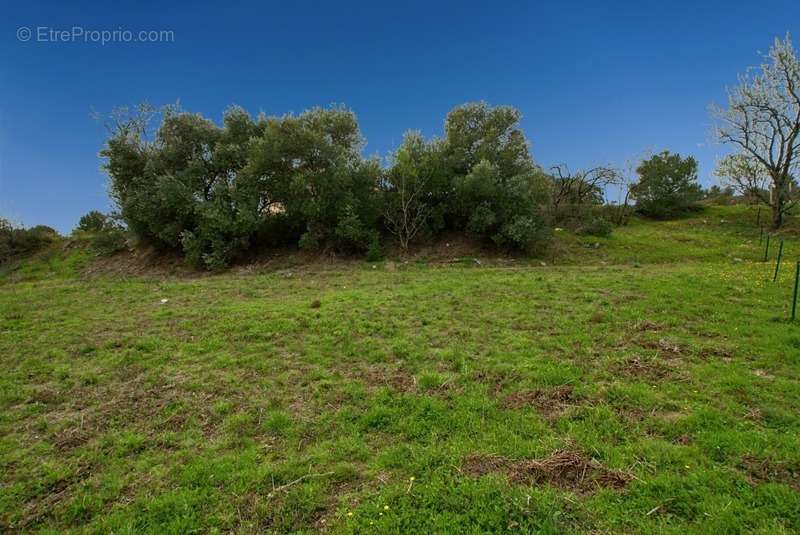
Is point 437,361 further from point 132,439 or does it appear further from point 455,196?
point 455,196

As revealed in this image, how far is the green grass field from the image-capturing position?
11.6 feet

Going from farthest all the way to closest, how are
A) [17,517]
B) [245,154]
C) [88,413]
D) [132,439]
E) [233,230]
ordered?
[245,154], [233,230], [88,413], [132,439], [17,517]

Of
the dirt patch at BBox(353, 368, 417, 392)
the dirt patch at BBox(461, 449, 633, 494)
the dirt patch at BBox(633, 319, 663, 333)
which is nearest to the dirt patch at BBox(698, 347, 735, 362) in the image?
the dirt patch at BBox(633, 319, 663, 333)

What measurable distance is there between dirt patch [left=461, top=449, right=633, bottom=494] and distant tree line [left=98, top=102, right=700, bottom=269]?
17698mm

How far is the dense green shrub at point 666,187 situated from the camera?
37.3 m

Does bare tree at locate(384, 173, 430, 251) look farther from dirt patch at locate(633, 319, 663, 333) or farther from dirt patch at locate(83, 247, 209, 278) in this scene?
dirt patch at locate(633, 319, 663, 333)

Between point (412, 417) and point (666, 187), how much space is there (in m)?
44.3

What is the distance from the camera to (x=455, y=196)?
23125 mm

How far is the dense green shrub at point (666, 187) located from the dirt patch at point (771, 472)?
4008 centimetres

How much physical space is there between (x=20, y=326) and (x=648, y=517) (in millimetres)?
14523

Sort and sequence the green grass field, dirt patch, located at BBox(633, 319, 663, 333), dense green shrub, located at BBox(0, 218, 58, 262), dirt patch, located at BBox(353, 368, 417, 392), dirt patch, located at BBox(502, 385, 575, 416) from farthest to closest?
1. dense green shrub, located at BBox(0, 218, 58, 262)
2. dirt patch, located at BBox(633, 319, 663, 333)
3. dirt patch, located at BBox(353, 368, 417, 392)
4. dirt patch, located at BBox(502, 385, 575, 416)
5. the green grass field

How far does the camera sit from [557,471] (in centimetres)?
388

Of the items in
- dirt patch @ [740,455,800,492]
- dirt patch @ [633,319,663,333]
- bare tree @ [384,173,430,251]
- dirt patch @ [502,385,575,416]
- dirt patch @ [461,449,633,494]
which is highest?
bare tree @ [384,173,430,251]

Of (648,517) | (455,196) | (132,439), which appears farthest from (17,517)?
(455,196)
